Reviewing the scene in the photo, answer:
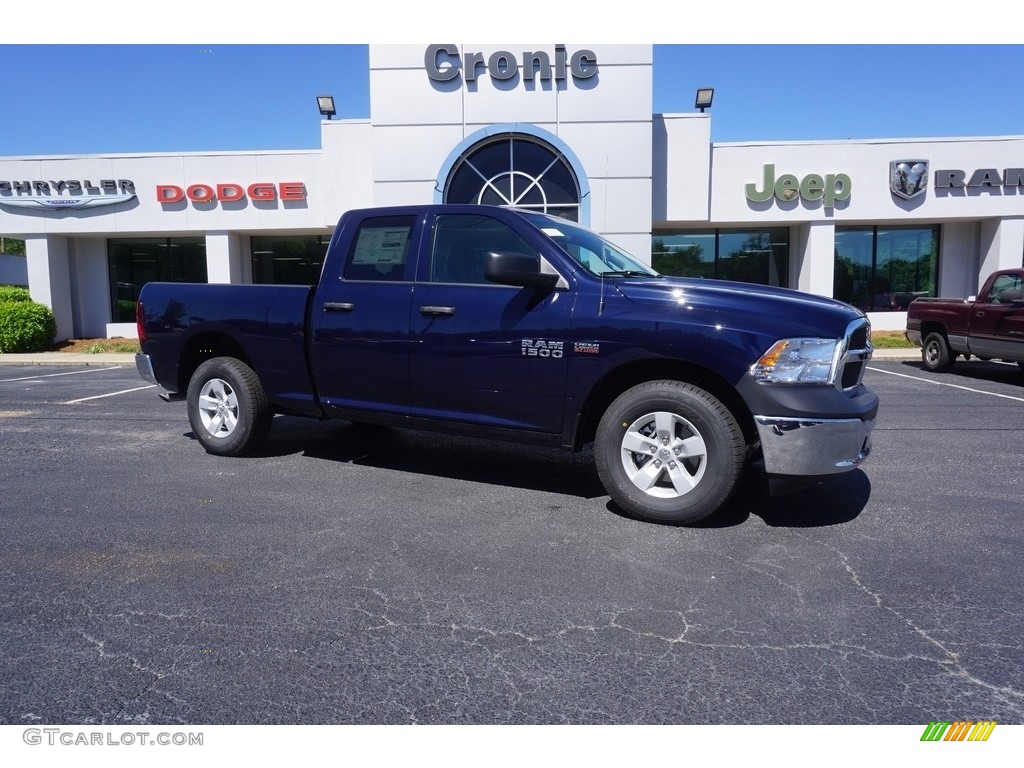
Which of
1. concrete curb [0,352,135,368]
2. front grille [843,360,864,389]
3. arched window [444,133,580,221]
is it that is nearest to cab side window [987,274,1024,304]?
arched window [444,133,580,221]

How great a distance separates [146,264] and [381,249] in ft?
63.9

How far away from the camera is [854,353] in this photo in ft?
14.8

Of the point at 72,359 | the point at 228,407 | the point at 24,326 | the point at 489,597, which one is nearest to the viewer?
the point at 489,597

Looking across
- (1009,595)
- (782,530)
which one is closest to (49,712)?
(782,530)

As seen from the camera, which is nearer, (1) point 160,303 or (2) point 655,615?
(2) point 655,615

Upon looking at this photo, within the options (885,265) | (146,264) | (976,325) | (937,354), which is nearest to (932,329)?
(937,354)

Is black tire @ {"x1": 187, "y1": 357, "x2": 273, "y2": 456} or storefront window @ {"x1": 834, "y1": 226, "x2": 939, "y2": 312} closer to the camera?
black tire @ {"x1": 187, "y1": 357, "x2": 273, "y2": 456}

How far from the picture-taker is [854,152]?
19109 millimetres

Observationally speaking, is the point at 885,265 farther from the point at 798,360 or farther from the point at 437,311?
the point at 437,311

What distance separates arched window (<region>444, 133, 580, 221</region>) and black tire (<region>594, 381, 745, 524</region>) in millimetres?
13557

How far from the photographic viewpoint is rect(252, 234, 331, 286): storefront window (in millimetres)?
21938

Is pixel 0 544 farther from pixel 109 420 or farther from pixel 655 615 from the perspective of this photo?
pixel 109 420

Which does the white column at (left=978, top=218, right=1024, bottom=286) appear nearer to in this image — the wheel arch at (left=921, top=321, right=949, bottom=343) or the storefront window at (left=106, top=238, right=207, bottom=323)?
the wheel arch at (left=921, top=321, right=949, bottom=343)

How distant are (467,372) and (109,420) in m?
5.54
